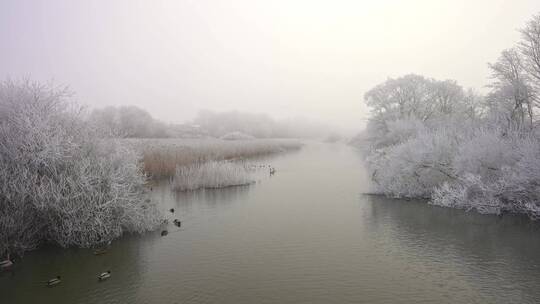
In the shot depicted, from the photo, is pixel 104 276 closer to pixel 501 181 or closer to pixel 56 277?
pixel 56 277

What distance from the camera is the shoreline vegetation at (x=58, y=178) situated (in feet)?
24.7

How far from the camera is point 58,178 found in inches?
319

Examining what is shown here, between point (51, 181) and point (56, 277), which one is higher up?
point (51, 181)

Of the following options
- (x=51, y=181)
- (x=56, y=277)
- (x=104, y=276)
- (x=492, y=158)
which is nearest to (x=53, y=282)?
(x=56, y=277)

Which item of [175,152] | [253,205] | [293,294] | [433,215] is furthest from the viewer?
[175,152]

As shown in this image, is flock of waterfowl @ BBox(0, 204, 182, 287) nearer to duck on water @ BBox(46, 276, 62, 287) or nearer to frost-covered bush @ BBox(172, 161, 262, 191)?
duck on water @ BBox(46, 276, 62, 287)

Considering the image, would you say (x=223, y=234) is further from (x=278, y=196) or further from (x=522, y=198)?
(x=522, y=198)

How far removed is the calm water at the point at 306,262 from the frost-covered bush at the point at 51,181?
0.49m

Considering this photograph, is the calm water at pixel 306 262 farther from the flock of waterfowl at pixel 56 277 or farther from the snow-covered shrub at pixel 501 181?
the snow-covered shrub at pixel 501 181

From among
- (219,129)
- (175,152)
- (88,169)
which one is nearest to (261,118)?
(219,129)

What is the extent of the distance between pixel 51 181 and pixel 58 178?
1.49 ft

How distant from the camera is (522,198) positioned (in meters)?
10.7

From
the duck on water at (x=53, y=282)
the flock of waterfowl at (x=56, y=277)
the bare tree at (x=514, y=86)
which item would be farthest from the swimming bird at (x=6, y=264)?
the bare tree at (x=514, y=86)

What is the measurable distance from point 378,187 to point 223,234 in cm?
814
